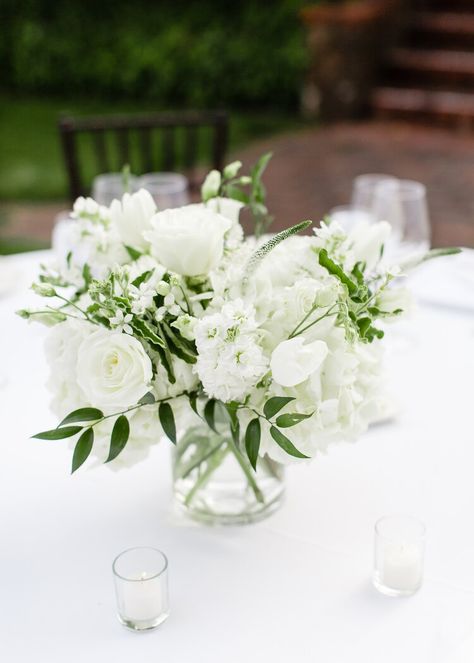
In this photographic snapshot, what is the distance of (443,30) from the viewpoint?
7.32 meters

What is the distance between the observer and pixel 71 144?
2.77 metres

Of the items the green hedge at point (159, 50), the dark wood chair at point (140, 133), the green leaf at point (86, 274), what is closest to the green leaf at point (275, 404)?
the green leaf at point (86, 274)

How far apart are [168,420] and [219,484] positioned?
21 cm

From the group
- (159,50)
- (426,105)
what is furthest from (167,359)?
(159,50)

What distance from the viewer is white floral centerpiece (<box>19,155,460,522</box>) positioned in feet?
3.20

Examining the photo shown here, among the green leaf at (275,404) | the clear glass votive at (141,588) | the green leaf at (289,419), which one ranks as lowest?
the clear glass votive at (141,588)

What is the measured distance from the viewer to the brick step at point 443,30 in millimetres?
7254

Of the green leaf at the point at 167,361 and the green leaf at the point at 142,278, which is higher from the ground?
the green leaf at the point at 142,278

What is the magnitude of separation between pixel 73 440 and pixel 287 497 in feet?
1.14

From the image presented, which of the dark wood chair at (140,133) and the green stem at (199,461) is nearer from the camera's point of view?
the green stem at (199,461)

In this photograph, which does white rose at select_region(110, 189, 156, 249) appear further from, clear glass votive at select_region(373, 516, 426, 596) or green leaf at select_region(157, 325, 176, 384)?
clear glass votive at select_region(373, 516, 426, 596)

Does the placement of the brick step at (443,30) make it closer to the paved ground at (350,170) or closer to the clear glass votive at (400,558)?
the paved ground at (350,170)

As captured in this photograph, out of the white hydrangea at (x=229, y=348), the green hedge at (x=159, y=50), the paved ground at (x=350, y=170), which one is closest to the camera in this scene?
the white hydrangea at (x=229, y=348)

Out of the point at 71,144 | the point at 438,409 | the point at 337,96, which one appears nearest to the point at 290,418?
the point at 438,409
